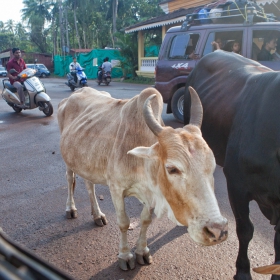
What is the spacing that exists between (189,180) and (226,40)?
18.4 feet

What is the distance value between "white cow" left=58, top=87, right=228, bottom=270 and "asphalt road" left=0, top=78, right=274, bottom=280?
17cm

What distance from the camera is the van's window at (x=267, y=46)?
6.18m

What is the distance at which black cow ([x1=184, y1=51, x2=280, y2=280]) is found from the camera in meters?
2.19

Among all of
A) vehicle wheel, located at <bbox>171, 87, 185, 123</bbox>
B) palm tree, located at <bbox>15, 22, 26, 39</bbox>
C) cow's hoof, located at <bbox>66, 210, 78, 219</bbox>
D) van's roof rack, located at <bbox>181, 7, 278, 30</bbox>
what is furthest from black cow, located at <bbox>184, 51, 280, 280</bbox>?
palm tree, located at <bbox>15, 22, 26, 39</bbox>

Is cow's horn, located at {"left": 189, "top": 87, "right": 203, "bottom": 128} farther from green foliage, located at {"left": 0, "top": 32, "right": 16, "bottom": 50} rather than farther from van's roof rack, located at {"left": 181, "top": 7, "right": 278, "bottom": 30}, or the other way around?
green foliage, located at {"left": 0, "top": 32, "right": 16, "bottom": 50}

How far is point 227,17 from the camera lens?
6.52 meters

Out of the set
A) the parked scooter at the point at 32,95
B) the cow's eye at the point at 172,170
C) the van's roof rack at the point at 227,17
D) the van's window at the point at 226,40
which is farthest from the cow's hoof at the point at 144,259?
the parked scooter at the point at 32,95

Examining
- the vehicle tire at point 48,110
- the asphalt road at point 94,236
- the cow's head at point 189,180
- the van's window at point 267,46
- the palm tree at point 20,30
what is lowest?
the asphalt road at point 94,236

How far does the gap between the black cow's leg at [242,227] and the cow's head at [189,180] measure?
61 centimetres

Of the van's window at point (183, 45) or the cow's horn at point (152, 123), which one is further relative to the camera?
the van's window at point (183, 45)

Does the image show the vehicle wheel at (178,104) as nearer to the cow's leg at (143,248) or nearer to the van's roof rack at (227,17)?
the van's roof rack at (227,17)

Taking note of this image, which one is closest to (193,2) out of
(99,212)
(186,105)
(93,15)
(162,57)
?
(162,57)

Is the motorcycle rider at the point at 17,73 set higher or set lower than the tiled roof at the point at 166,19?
lower

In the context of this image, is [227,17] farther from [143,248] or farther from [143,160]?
[143,248]
